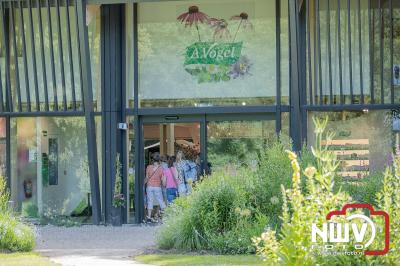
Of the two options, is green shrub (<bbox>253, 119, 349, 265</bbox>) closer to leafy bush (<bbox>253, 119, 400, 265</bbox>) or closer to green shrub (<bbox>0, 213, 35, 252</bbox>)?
leafy bush (<bbox>253, 119, 400, 265</bbox>)

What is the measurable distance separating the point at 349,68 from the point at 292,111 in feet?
5.51

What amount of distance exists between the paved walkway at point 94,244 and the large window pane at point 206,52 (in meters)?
3.62

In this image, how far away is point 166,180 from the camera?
20703 millimetres

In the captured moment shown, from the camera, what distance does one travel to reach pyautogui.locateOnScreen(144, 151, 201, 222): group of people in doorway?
2069 centimetres

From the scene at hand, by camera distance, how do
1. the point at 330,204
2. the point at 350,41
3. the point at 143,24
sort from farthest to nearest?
the point at 143,24
the point at 350,41
the point at 330,204

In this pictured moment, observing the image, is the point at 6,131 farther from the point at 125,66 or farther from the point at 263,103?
the point at 263,103

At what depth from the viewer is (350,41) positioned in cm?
1969

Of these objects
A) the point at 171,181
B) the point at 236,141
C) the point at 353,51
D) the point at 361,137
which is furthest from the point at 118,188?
the point at 353,51

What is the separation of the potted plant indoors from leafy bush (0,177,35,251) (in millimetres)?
5881

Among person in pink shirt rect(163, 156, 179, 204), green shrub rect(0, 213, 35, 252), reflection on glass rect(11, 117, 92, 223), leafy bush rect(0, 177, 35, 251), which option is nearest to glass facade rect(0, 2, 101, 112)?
reflection on glass rect(11, 117, 92, 223)

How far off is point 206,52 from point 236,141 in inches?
92.5

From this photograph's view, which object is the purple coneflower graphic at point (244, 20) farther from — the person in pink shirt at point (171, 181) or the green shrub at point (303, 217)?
the green shrub at point (303, 217)

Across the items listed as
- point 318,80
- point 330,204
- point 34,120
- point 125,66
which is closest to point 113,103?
point 125,66

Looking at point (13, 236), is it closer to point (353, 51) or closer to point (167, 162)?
point (167, 162)
